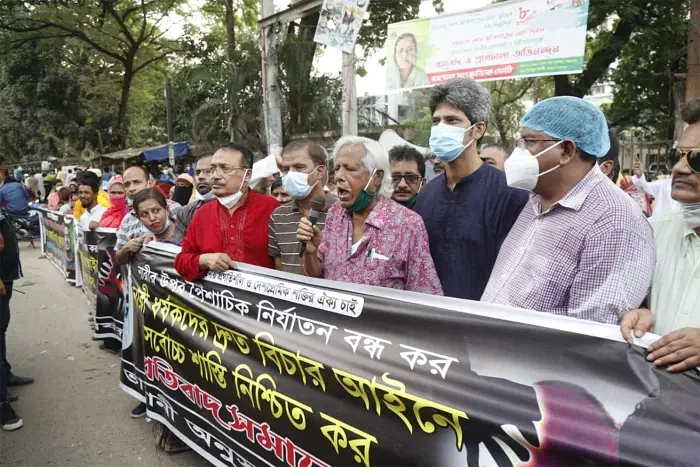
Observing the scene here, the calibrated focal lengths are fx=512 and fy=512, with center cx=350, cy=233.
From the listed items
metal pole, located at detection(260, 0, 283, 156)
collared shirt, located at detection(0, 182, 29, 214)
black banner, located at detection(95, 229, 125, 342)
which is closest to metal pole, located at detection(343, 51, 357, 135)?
metal pole, located at detection(260, 0, 283, 156)

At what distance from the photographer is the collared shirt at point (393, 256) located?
2270 millimetres

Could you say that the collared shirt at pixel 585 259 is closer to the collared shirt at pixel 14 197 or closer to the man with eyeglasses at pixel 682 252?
the man with eyeglasses at pixel 682 252

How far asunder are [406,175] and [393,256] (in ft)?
3.84

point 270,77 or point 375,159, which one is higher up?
point 270,77

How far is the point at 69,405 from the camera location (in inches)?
157

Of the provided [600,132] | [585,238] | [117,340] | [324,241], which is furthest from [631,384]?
[117,340]

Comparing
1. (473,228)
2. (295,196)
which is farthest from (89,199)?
(473,228)

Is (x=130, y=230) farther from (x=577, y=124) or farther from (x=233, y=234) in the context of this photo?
(x=577, y=124)

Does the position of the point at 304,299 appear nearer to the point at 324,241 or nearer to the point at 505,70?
the point at 324,241

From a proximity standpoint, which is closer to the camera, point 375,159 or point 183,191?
point 375,159

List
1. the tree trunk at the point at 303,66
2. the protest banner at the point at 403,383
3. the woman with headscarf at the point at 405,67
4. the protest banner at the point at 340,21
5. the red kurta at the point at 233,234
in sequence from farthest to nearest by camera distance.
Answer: the tree trunk at the point at 303,66 → the woman with headscarf at the point at 405,67 → the protest banner at the point at 340,21 → the red kurta at the point at 233,234 → the protest banner at the point at 403,383

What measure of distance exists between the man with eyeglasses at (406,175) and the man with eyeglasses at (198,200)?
1.46 m

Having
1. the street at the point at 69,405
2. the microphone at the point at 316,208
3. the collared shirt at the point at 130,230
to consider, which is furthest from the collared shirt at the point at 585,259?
the collared shirt at the point at 130,230

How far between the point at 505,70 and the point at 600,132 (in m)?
5.84
